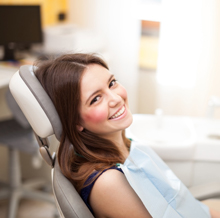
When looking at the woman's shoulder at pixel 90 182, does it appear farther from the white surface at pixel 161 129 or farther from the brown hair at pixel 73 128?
the white surface at pixel 161 129

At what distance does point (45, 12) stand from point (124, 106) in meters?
1.93

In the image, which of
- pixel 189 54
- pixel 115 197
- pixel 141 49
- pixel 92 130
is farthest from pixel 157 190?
pixel 141 49

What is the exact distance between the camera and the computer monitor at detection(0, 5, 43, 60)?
2256mm

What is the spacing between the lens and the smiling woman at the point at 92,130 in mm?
908

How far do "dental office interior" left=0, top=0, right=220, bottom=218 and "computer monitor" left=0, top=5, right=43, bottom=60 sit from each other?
3.6 inches

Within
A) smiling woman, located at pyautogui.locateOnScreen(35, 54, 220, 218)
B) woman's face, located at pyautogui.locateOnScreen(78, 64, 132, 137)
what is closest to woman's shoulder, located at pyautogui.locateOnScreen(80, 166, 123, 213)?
smiling woman, located at pyautogui.locateOnScreen(35, 54, 220, 218)

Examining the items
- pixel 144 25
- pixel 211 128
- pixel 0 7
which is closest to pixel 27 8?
pixel 0 7

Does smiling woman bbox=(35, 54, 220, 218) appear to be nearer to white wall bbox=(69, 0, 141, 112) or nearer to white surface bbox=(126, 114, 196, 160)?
white surface bbox=(126, 114, 196, 160)

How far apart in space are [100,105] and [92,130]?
9 cm

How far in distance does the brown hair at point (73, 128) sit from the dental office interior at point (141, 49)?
34.9 inches

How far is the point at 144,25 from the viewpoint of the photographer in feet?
8.98

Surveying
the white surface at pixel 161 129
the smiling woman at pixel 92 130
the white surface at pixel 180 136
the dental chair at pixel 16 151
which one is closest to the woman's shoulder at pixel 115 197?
the smiling woman at pixel 92 130

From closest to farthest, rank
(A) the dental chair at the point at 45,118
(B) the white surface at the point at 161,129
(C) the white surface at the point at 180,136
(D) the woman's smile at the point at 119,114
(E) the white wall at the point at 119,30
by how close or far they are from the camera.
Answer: (A) the dental chair at the point at 45,118 < (D) the woman's smile at the point at 119,114 < (C) the white surface at the point at 180,136 < (B) the white surface at the point at 161,129 < (E) the white wall at the point at 119,30

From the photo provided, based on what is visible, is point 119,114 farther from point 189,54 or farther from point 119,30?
point 119,30
